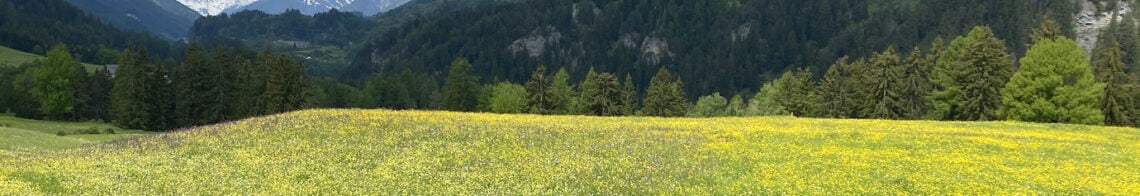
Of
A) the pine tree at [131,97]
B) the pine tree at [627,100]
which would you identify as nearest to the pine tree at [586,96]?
the pine tree at [627,100]

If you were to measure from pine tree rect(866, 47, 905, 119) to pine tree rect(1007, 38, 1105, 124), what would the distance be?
59.0 feet

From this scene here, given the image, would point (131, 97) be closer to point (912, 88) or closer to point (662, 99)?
point (662, 99)

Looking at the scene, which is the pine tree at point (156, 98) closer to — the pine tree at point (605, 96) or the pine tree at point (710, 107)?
the pine tree at point (605, 96)

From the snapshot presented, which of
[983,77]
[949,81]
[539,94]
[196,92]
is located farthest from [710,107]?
[196,92]

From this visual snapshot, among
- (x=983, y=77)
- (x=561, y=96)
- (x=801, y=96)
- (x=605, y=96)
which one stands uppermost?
(x=983, y=77)

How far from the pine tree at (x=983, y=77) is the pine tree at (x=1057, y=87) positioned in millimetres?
6575

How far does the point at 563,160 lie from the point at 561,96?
3528 inches

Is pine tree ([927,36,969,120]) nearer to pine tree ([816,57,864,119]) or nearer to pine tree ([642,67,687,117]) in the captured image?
pine tree ([816,57,864,119])

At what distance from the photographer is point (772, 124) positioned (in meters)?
47.8

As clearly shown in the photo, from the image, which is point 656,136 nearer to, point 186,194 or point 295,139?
point 295,139

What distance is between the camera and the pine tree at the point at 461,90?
133875mm

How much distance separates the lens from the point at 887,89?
88.6 meters

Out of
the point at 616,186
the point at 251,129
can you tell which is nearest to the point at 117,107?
the point at 251,129

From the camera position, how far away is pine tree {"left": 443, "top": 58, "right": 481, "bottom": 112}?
439 feet
